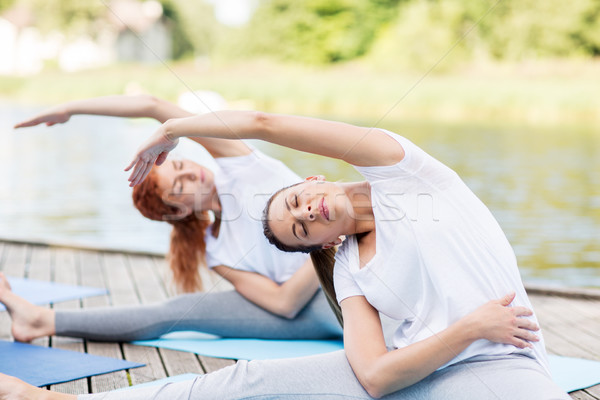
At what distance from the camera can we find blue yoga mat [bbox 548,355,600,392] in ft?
7.24

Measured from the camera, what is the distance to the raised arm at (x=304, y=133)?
1.56 metres

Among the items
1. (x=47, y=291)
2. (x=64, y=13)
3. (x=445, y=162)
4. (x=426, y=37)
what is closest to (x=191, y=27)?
(x=64, y=13)

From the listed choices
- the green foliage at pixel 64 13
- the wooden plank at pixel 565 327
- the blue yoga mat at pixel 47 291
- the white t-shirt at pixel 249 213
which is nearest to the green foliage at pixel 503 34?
the green foliage at pixel 64 13

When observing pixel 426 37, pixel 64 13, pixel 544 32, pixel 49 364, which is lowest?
pixel 49 364

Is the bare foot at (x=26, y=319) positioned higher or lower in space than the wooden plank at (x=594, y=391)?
higher

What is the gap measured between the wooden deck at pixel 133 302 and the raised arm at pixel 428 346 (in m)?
0.76

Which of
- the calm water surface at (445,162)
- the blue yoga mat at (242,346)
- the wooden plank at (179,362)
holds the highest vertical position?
the wooden plank at (179,362)

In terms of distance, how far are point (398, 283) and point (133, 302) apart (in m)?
1.79

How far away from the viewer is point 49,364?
7.54 feet

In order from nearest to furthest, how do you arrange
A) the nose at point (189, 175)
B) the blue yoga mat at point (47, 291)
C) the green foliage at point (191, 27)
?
1. the nose at point (189, 175)
2. the blue yoga mat at point (47, 291)
3. the green foliage at point (191, 27)

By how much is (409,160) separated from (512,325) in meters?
0.41

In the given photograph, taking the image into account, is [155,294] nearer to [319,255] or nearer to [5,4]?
[319,255]

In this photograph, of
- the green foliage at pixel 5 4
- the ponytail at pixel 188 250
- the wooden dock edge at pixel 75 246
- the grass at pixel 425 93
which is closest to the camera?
the ponytail at pixel 188 250

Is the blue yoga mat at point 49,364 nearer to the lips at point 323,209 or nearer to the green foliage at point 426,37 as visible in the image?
the lips at point 323,209
